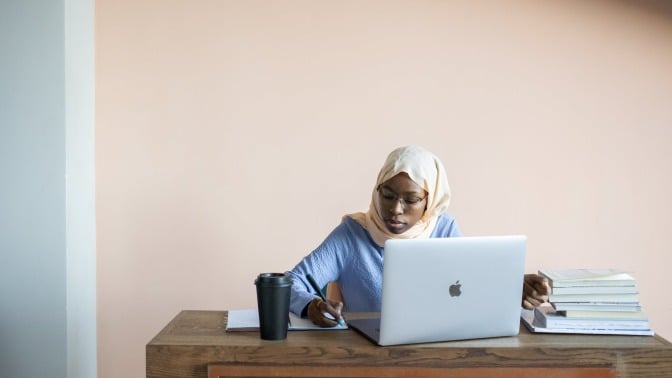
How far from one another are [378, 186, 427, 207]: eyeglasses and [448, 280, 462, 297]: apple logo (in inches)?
25.2

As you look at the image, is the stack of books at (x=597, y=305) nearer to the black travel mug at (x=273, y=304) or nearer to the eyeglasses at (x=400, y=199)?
the eyeglasses at (x=400, y=199)

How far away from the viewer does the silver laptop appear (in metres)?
1.49

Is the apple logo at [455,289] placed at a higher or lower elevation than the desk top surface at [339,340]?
higher

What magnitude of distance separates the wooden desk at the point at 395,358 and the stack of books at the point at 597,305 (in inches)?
3.8

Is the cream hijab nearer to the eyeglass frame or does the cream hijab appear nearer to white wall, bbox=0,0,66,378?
the eyeglass frame

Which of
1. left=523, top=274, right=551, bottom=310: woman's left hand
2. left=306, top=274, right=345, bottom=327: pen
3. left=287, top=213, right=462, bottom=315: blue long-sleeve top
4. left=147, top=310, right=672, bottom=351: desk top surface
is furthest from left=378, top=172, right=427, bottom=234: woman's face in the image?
left=147, top=310, right=672, bottom=351: desk top surface

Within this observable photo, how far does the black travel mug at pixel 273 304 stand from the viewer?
1539mm

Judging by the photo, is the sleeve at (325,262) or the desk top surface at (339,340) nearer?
the desk top surface at (339,340)

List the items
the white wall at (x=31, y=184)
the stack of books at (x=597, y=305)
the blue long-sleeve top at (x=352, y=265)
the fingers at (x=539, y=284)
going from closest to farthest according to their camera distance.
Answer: the stack of books at (x=597, y=305) < the fingers at (x=539, y=284) < the blue long-sleeve top at (x=352, y=265) < the white wall at (x=31, y=184)

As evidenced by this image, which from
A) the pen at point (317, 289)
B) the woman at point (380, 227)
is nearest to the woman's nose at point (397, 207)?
the woman at point (380, 227)

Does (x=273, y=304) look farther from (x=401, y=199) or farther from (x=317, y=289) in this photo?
(x=401, y=199)

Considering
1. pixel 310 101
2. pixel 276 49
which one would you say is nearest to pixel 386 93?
pixel 310 101

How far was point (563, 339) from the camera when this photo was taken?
1.62 m

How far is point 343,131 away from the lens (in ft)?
9.33
